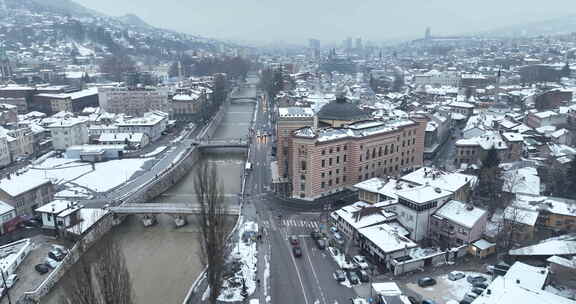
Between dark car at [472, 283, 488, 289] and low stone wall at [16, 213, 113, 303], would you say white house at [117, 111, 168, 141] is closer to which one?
low stone wall at [16, 213, 113, 303]

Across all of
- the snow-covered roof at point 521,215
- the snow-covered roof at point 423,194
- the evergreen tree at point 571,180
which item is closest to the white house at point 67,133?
the snow-covered roof at point 423,194

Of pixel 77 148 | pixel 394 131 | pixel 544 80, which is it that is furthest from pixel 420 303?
pixel 544 80

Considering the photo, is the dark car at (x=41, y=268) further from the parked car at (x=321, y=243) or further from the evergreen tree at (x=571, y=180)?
the evergreen tree at (x=571, y=180)

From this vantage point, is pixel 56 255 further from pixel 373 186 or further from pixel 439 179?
pixel 439 179

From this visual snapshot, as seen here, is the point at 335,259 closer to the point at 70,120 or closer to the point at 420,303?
the point at 420,303

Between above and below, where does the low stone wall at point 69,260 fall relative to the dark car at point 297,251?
below

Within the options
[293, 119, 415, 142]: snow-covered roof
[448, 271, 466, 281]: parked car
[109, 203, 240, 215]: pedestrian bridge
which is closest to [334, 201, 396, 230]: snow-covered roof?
[448, 271, 466, 281]: parked car
